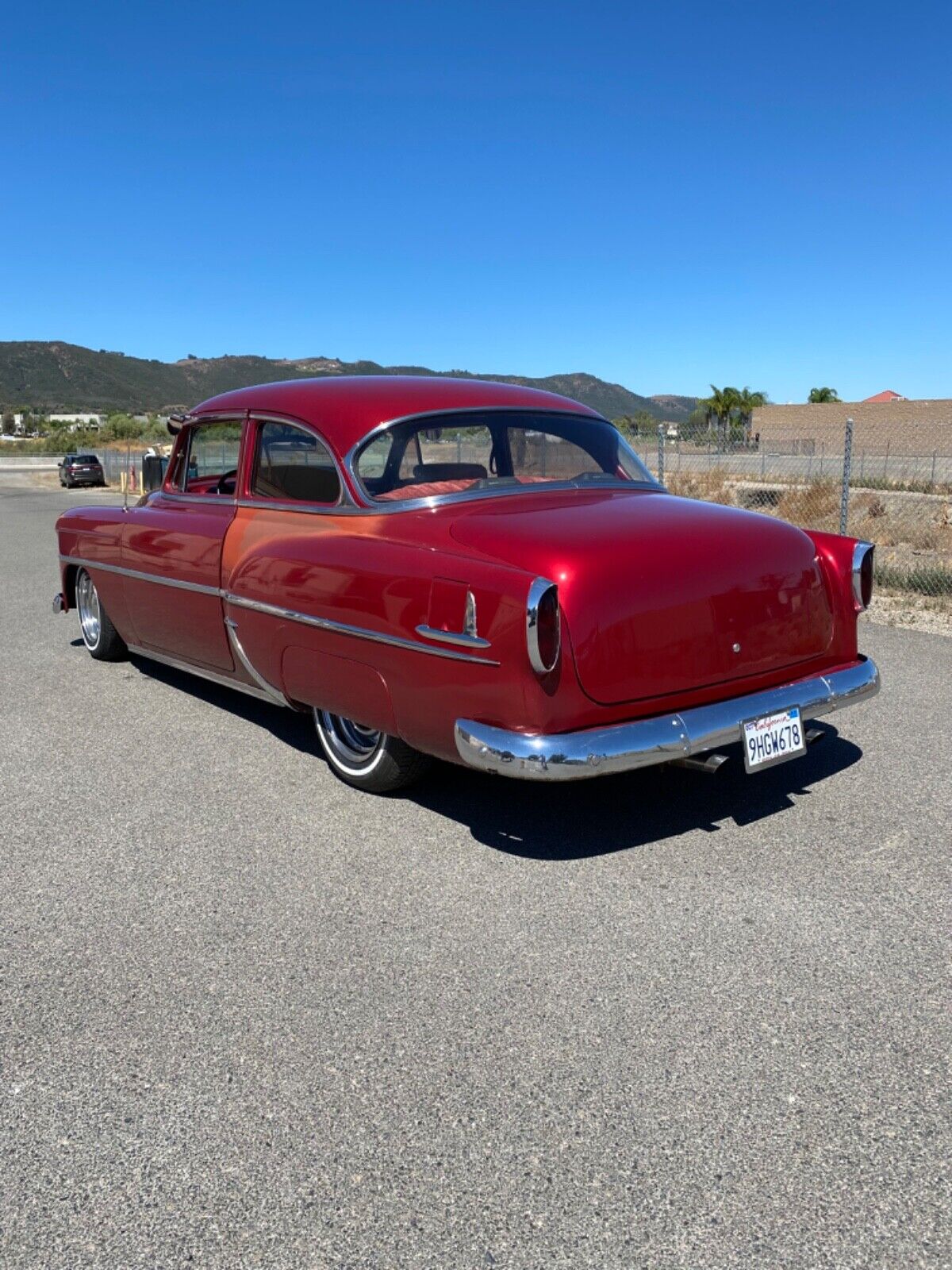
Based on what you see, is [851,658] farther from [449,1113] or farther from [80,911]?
[80,911]

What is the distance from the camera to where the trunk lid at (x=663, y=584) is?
3.28 m

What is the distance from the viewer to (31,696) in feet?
19.3

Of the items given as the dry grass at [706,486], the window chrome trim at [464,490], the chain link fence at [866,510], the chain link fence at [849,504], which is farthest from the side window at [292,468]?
the dry grass at [706,486]

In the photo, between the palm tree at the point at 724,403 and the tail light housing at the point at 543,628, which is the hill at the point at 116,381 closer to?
the palm tree at the point at 724,403

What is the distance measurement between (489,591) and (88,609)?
4.24 m

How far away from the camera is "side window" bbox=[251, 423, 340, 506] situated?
13.9 feet

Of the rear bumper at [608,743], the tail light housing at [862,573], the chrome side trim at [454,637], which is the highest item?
the tail light housing at [862,573]

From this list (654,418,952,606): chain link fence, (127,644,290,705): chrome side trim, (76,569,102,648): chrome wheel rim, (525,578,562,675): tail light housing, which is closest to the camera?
(525,578,562,675): tail light housing

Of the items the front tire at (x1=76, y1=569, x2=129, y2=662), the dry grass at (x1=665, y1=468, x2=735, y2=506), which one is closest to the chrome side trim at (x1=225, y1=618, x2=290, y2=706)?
the front tire at (x1=76, y1=569, x2=129, y2=662)

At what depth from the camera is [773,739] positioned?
11.8 ft

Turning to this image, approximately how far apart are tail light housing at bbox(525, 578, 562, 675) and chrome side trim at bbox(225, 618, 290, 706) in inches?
62.2

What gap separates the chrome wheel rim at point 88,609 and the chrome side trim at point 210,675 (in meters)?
0.73

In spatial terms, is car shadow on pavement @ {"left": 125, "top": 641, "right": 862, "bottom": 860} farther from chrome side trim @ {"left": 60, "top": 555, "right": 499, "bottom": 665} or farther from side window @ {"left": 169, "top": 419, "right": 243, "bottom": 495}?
side window @ {"left": 169, "top": 419, "right": 243, "bottom": 495}

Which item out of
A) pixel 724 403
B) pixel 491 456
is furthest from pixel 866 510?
pixel 724 403
